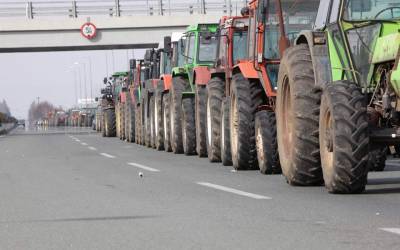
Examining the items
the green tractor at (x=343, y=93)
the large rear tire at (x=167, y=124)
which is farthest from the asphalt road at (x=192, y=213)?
the large rear tire at (x=167, y=124)

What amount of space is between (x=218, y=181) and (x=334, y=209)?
4.40 metres

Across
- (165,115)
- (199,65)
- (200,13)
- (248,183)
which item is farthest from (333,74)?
(200,13)

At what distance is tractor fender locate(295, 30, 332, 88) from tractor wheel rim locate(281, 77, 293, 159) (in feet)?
3.50

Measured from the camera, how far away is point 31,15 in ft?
192

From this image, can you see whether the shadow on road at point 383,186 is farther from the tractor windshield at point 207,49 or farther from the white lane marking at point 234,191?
the tractor windshield at point 207,49

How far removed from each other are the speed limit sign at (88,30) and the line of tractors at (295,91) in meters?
32.5

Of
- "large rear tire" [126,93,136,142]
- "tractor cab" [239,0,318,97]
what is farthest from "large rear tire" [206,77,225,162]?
"large rear tire" [126,93,136,142]

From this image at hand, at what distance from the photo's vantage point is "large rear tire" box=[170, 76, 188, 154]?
24016 millimetres

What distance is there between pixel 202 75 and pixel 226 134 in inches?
150

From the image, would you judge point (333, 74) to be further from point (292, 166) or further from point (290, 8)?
point (290, 8)

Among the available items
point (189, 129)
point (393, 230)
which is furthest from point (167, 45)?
point (393, 230)

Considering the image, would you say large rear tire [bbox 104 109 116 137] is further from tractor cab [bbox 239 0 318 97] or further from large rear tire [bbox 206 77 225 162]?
tractor cab [bbox 239 0 318 97]

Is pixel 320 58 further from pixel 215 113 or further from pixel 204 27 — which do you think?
pixel 204 27

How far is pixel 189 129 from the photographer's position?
75.0 feet
